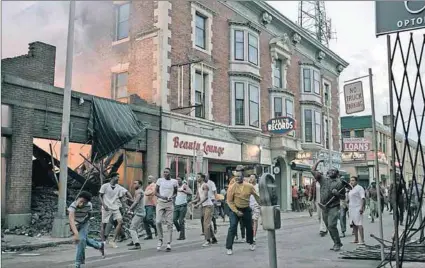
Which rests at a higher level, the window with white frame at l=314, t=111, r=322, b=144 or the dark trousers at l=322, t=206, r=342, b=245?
the window with white frame at l=314, t=111, r=322, b=144

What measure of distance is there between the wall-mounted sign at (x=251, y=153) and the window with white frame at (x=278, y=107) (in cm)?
306

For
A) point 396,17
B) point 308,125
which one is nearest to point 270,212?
point 396,17

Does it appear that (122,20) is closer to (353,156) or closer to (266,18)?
(266,18)

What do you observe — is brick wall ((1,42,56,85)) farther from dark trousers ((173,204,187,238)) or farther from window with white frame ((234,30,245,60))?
window with white frame ((234,30,245,60))

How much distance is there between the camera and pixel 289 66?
29.1 metres

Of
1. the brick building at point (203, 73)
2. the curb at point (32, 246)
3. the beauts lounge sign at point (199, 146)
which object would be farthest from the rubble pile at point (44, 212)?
the beauts lounge sign at point (199, 146)

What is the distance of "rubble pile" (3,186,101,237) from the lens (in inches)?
514

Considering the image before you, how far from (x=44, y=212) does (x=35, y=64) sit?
4.56 meters

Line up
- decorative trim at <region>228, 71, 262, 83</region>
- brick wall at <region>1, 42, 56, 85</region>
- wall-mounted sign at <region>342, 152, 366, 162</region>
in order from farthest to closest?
wall-mounted sign at <region>342, 152, 366, 162</region>, decorative trim at <region>228, 71, 262, 83</region>, brick wall at <region>1, 42, 56, 85</region>

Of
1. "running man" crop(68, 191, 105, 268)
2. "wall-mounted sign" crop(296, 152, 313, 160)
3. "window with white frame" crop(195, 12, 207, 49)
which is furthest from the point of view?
"wall-mounted sign" crop(296, 152, 313, 160)

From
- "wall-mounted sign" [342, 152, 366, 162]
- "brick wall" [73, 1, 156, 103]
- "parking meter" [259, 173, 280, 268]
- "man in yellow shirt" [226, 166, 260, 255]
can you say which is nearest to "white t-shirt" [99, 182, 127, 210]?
"man in yellow shirt" [226, 166, 260, 255]

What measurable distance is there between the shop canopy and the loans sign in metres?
10.4

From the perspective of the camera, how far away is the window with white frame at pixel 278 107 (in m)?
27.1

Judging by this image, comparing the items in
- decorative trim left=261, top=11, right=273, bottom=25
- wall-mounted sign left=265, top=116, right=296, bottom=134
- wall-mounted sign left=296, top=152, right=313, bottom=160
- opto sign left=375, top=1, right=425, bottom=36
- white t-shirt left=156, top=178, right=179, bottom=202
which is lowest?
white t-shirt left=156, top=178, right=179, bottom=202
